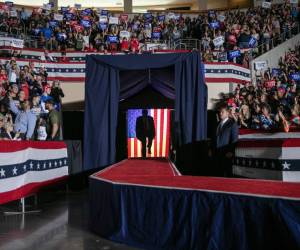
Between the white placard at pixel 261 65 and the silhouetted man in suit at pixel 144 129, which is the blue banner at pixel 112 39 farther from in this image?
the silhouetted man in suit at pixel 144 129

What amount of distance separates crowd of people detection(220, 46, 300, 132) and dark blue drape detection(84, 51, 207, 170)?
1.02m

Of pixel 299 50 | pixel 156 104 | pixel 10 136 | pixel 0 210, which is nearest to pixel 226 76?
pixel 299 50

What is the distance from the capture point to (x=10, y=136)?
11219mm

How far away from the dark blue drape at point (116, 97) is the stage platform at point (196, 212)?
17.6 ft

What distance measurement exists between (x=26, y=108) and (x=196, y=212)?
7433 millimetres

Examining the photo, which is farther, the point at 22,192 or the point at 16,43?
the point at 16,43

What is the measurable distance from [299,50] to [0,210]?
53.5 feet

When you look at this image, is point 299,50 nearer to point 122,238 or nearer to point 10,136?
point 10,136

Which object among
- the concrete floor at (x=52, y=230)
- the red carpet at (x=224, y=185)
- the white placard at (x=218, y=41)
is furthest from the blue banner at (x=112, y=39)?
the red carpet at (x=224, y=185)

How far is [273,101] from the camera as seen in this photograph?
45.2ft

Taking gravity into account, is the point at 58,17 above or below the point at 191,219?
above

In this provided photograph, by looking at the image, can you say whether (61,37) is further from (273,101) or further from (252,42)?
(273,101)

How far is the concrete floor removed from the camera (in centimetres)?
674

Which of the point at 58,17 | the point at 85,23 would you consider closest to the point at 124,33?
the point at 85,23
